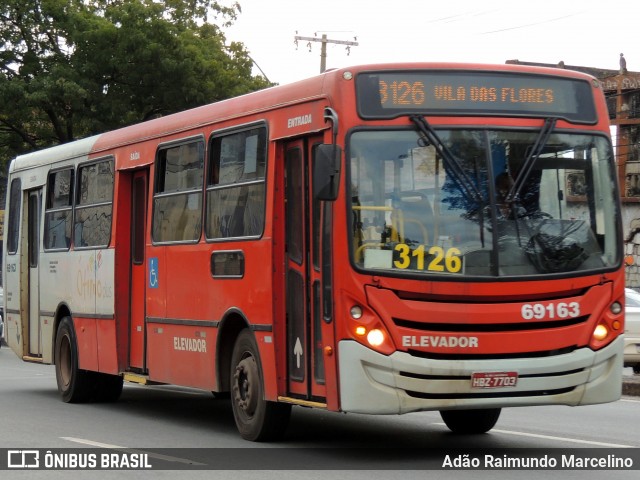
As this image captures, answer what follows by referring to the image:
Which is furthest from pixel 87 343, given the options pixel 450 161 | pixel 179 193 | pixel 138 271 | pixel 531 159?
pixel 531 159

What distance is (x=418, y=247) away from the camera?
9.99 metres

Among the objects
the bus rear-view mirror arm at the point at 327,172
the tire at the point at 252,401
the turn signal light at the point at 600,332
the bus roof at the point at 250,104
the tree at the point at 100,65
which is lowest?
the tire at the point at 252,401

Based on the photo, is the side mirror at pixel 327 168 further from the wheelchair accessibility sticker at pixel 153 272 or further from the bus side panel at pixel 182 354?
the wheelchair accessibility sticker at pixel 153 272

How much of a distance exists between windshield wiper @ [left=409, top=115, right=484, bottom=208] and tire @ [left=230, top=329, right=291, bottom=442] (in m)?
2.53

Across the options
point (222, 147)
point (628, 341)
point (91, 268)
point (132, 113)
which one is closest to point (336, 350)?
→ point (222, 147)

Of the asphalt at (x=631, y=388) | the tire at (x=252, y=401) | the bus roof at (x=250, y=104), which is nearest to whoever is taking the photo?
the bus roof at (x=250, y=104)

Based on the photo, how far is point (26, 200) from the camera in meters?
18.6

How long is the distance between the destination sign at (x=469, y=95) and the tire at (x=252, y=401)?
2603 millimetres

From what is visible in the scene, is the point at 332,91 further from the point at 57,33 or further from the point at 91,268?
the point at 57,33

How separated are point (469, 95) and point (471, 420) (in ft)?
11.3

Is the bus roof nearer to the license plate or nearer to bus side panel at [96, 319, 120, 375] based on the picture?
bus side panel at [96, 319, 120, 375]

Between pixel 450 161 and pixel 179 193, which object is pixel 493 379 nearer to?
pixel 450 161

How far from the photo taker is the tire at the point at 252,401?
37.5 ft

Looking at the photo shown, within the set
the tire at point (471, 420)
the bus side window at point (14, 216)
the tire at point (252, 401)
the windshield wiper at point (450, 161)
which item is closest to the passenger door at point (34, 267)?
the bus side window at point (14, 216)
